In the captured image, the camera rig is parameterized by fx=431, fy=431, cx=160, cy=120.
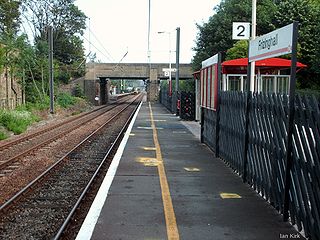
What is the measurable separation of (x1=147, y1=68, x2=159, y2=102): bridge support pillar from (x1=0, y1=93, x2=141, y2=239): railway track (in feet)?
164

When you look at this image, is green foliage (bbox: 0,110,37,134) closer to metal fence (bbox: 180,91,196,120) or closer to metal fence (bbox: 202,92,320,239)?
metal fence (bbox: 180,91,196,120)

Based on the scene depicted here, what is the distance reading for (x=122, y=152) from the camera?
40.1ft

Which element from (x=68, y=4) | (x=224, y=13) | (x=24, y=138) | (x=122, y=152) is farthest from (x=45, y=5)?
(x=122, y=152)

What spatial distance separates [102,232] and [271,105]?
3.11 meters

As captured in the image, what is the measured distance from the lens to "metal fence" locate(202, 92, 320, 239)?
4.91 metres

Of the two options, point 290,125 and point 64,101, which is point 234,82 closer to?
point 290,125

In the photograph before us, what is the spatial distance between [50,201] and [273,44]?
4.67 meters

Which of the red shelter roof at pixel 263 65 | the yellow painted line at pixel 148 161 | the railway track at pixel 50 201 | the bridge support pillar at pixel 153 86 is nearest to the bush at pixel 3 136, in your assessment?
the railway track at pixel 50 201

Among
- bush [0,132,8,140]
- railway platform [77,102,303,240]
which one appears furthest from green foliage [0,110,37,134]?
railway platform [77,102,303,240]

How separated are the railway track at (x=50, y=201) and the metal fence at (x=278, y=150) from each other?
9.95 feet

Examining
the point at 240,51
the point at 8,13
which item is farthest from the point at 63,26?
the point at 240,51

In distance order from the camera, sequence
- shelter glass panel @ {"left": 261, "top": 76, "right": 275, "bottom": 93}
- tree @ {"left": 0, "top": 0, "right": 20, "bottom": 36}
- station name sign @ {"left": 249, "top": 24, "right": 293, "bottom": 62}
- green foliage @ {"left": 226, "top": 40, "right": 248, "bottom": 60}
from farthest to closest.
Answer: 1. tree @ {"left": 0, "top": 0, "right": 20, "bottom": 36}
2. green foliage @ {"left": 226, "top": 40, "right": 248, "bottom": 60}
3. shelter glass panel @ {"left": 261, "top": 76, "right": 275, "bottom": 93}
4. station name sign @ {"left": 249, "top": 24, "right": 293, "bottom": 62}

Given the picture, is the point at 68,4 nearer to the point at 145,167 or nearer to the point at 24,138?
the point at 24,138

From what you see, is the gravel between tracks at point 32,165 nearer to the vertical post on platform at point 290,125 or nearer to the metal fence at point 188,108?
the vertical post on platform at point 290,125
